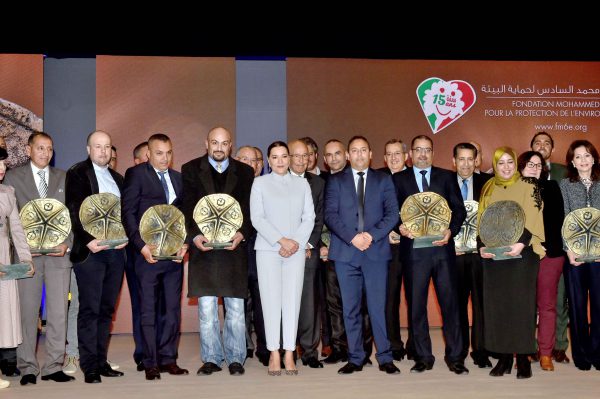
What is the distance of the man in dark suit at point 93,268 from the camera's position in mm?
5312

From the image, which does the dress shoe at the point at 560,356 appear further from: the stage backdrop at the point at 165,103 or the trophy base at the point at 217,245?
the stage backdrop at the point at 165,103

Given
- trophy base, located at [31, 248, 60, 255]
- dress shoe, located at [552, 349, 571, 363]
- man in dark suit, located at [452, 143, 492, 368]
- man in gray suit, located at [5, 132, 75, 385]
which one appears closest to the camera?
trophy base, located at [31, 248, 60, 255]

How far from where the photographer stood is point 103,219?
5.33 meters

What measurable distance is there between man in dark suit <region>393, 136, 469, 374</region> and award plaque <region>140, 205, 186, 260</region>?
5.55ft

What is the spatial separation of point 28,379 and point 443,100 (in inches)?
202

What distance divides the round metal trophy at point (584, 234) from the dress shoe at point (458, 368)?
1.17 meters

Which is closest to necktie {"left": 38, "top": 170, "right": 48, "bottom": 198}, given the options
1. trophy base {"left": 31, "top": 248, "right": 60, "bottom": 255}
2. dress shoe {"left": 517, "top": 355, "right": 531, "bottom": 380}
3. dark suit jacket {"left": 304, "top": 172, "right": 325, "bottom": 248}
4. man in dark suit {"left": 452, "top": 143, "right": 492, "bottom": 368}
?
trophy base {"left": 31, "top": 248, "right": 60, "bottom": 255}

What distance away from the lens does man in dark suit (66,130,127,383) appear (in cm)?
531

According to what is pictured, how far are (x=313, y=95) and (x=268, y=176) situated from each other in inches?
104

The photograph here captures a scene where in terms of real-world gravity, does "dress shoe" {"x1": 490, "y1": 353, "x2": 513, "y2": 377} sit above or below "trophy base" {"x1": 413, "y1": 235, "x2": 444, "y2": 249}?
below

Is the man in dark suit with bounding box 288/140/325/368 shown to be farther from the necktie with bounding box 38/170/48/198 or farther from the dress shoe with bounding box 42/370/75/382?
the necktie with bounding box 38/170/48/198

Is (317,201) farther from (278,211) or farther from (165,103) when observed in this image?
(165,103)

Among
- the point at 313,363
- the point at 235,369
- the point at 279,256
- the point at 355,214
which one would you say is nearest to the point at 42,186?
the point at 279,256

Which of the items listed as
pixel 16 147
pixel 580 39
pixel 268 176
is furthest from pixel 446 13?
pixel 16 147
